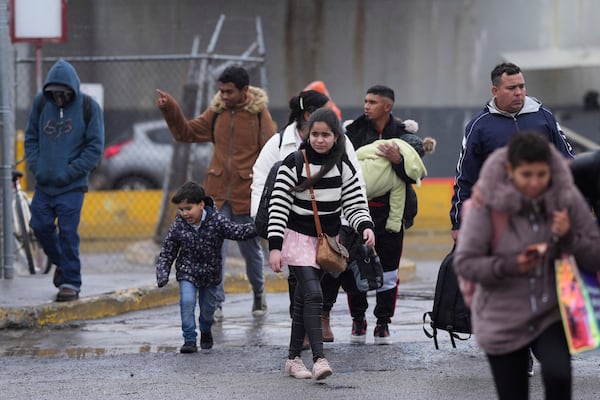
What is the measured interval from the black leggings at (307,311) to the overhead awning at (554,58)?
1584cm

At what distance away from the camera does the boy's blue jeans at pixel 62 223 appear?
30.6 feet

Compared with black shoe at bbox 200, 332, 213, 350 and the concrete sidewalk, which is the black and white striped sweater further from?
the concrete sidewalk

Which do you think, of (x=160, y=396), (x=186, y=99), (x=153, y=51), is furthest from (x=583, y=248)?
(x=153, y=51)

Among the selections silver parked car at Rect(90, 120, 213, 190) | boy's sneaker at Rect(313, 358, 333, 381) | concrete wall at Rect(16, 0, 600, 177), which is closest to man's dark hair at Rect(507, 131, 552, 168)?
boy's sneaker at Rect(313, 358, 333, 381)

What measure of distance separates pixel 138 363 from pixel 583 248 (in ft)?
12.4

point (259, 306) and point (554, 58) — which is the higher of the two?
point (554, 58)

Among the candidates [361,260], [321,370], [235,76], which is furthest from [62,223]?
[321,370]

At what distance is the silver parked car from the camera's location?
2083cm

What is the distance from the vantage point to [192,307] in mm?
7844

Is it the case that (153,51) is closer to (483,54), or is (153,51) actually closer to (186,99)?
(483,54)

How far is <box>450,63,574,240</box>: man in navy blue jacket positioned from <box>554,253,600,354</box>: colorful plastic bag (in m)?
2.44

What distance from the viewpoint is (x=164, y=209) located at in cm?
1451

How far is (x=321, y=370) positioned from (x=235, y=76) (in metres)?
2.90

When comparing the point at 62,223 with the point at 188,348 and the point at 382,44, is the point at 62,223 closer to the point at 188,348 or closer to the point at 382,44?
the point at 188,348
